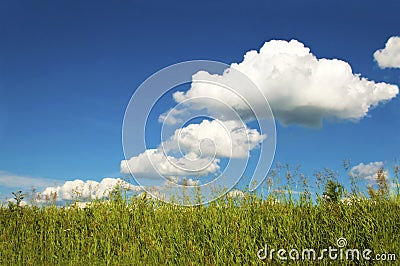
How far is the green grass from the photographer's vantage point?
6836 mm

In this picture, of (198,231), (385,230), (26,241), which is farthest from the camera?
(26,241)

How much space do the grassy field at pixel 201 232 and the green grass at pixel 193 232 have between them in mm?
17

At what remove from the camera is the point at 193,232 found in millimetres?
7887

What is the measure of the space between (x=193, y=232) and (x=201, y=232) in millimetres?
153

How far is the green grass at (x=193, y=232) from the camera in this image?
6836mm

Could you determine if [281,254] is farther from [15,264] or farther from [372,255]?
[15,264]

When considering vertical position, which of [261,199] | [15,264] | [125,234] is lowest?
[15,264]

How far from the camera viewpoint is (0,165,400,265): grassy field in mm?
6793

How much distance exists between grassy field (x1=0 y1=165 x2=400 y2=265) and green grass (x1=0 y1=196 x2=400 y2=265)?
17 mm

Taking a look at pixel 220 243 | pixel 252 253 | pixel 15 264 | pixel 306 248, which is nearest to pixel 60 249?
pixel 15 264

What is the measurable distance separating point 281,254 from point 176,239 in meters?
2.00

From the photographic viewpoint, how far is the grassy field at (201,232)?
267 inches

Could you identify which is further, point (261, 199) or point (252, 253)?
point (261, 199)

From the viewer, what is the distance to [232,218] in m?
7.92
